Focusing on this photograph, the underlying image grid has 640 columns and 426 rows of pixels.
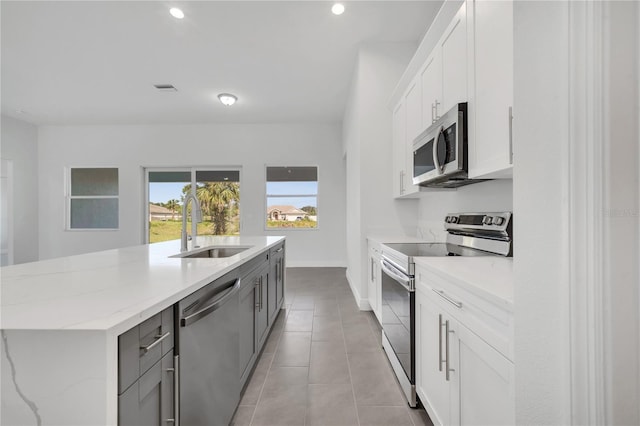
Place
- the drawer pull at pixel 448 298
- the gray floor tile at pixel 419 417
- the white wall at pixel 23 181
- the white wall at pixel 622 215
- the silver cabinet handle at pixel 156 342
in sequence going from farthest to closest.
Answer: the white wall at pixel 23 181 → the gray floor tile at pixel 419 417 → the drawer pull at pixel 448 298 → the silver cabinet handle at pixel 156 342 → the white wall at pixel 622 215

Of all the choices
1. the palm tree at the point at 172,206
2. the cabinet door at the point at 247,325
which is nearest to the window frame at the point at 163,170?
the palm tree at the point at 172,206

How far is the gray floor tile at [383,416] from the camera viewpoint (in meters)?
1.55

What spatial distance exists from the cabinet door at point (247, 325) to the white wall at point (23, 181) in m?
6.99

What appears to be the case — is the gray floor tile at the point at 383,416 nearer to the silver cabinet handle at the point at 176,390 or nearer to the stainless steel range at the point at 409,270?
the stainless steel range at the point at 409,270

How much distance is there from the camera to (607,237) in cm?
44

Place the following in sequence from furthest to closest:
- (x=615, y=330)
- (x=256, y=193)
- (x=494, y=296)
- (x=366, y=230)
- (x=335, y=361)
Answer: (x=256, y=193) < (x=366, y=230) < (x=335, y=361) < (x=494, y=296) < (x=615, y=330)

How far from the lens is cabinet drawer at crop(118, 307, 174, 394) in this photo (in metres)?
0.71

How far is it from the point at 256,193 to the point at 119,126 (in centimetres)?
336

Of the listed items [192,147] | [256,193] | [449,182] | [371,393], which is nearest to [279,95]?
[256,193]

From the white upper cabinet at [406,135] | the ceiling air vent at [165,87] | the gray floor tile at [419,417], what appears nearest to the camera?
the gray floor tile at [419,417]

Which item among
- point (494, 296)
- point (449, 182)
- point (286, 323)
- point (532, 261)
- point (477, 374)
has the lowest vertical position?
point (286, 323)

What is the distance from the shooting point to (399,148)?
10.3 feet

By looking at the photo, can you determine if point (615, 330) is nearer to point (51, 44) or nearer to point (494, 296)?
point (494, 296)

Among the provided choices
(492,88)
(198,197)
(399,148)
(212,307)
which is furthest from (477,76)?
(198,197)
